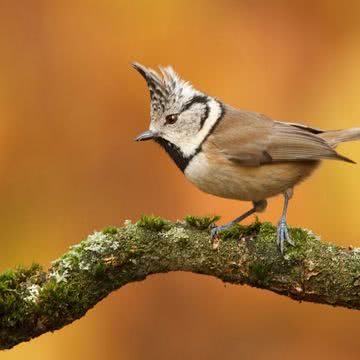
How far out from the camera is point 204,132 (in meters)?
4.01

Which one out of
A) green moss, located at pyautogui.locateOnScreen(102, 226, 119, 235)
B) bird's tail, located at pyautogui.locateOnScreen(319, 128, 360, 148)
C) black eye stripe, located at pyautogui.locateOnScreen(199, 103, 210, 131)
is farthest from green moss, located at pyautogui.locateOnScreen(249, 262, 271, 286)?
bird's tail, located at pyautogui.locateOnScreen(319, 128, 360, 148)

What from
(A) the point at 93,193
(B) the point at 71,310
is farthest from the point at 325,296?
(A) the point at 93,193

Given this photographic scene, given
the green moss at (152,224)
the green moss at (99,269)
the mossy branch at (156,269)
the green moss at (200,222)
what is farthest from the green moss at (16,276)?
the green moss at (200,222)

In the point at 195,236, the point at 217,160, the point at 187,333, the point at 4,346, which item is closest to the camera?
the point at 4,346

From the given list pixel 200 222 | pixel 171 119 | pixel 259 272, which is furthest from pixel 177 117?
pixel 259 272

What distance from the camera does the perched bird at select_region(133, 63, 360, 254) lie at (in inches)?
150

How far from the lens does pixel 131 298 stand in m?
5.34

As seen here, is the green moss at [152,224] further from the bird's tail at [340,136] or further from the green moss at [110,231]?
the bird's tail at [340,136]

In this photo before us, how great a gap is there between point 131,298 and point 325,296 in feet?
8.07

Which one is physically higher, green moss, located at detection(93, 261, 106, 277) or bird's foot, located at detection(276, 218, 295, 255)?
bird's foot, located at detection(276, 218, 295, 255)

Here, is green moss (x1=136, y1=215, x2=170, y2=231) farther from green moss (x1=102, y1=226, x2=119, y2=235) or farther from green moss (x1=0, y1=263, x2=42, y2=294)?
green moss (x1=0, y1=263, x2=42, y2=294)

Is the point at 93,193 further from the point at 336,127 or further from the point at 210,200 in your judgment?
the point at 336,127

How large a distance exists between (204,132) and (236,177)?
37 centimetres

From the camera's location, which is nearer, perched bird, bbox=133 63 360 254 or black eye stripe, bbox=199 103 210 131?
perched bird, bbox=133 63 360 254
